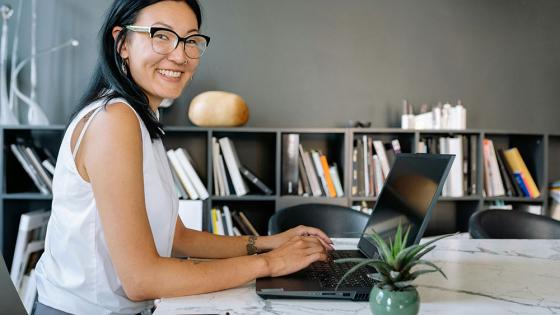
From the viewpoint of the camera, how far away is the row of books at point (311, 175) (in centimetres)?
320

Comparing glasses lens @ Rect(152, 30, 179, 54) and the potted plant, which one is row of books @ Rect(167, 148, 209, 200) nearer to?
glasses lens @ Rect(152, 30, 179, 54)

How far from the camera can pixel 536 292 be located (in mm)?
1171

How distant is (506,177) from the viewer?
339cm

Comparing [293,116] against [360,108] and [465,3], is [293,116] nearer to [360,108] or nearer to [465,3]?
[360,108]

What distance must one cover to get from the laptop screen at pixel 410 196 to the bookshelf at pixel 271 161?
1.56 meters

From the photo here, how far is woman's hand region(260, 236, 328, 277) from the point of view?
3.92ft

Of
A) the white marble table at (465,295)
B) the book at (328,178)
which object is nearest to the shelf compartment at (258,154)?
the book at (328,178)

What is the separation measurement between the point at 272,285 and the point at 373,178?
87.9 inches

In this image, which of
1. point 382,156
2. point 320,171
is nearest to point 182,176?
point 320,171

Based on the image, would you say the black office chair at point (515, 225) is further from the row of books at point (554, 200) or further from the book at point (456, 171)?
the row of books at point (554, 200)

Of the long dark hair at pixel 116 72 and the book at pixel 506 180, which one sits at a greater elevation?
the long dark hair at pixel 116 72

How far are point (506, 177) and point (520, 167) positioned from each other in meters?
0.12

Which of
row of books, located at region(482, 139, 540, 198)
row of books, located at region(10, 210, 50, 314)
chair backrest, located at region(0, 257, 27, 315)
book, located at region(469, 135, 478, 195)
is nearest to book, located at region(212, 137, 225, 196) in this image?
row of books, located at region(10, 210, 50, 314)

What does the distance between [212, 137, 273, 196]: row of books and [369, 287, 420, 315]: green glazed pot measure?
7.60ft
